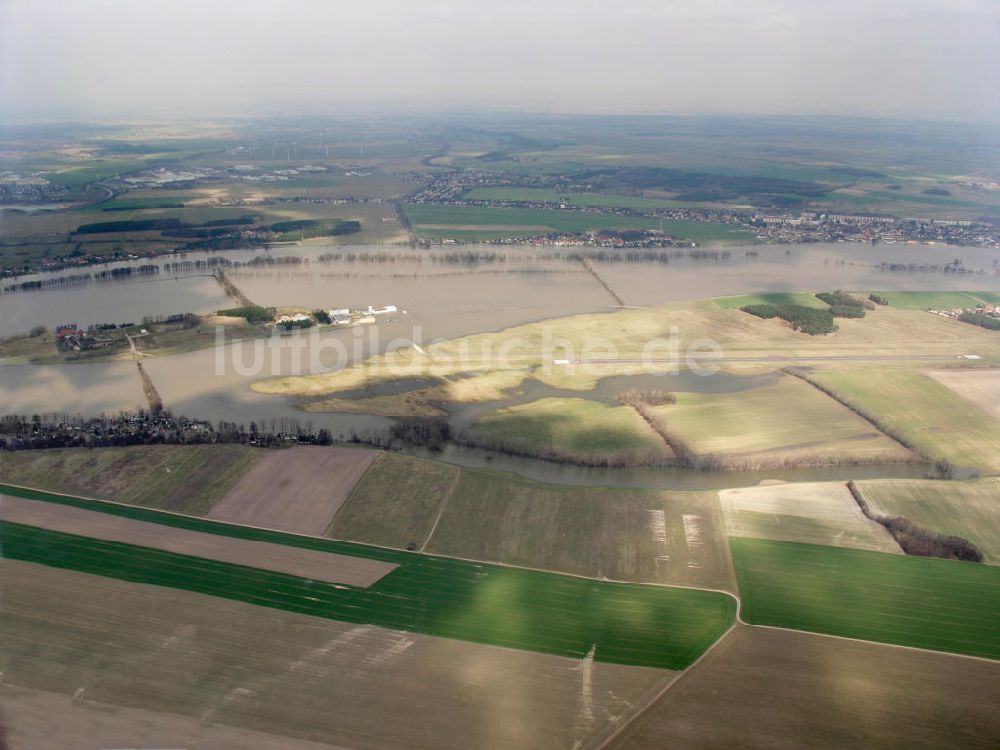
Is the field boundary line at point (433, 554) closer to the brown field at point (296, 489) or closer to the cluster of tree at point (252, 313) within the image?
the brown field at point (296, 489)

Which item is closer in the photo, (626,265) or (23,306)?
(23,306)

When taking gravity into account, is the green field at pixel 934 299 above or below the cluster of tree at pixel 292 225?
below

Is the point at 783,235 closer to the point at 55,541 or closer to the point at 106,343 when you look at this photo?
the point at 106,343

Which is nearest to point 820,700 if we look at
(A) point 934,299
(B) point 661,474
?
(B) point 661,474

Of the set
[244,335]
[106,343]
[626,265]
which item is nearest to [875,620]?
[244,335]

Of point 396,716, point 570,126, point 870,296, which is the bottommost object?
point 396,716

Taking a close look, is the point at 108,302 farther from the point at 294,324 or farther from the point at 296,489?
the point at 296,489

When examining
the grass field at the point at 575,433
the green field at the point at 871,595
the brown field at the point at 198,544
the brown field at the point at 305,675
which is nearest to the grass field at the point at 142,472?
the brown field at the point at 198,544
